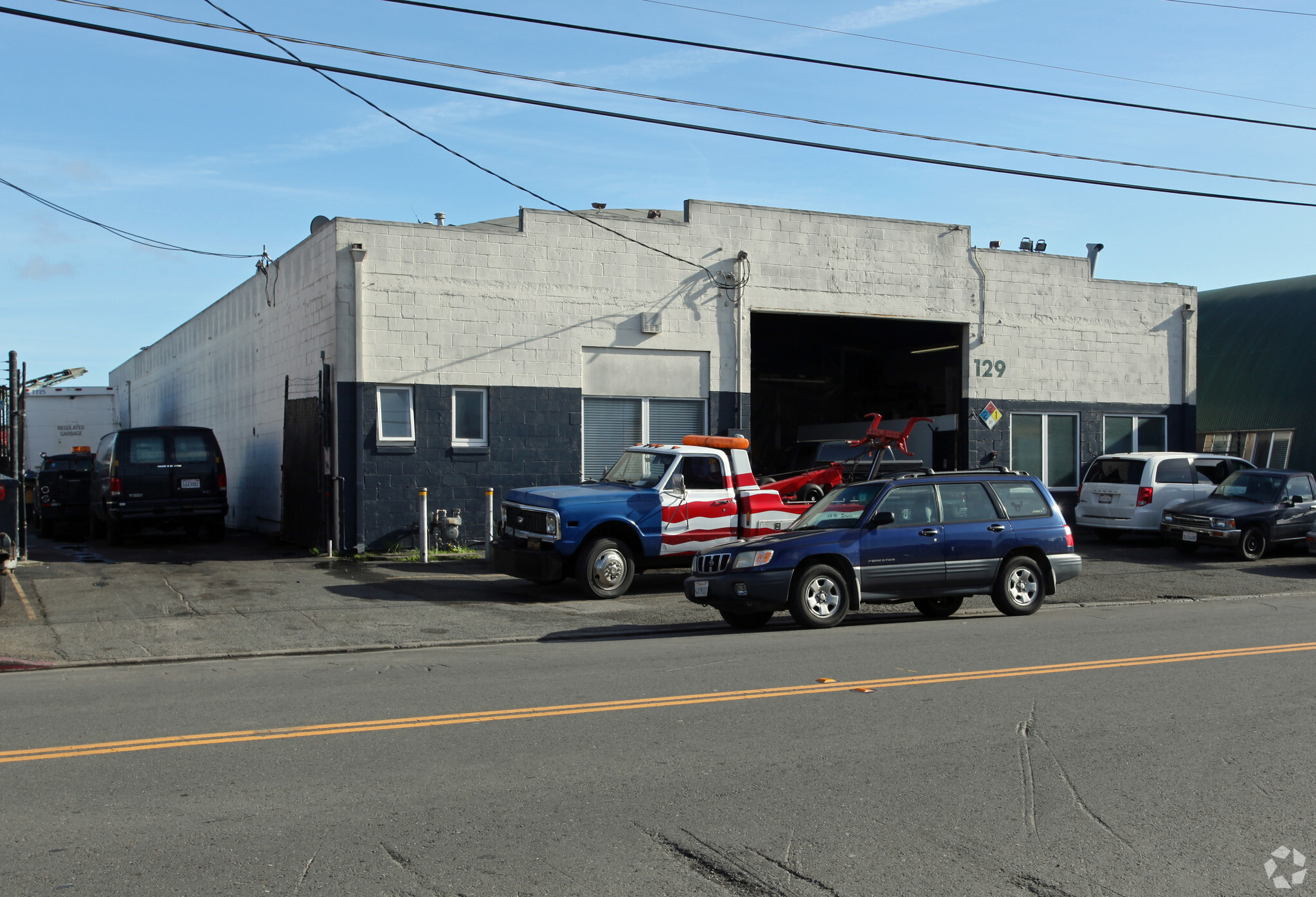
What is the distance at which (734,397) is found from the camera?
20.8 meters

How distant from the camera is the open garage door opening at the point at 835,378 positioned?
29.1 m

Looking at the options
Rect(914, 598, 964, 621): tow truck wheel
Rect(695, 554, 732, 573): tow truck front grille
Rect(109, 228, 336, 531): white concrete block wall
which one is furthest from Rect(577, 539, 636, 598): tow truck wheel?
Rect(109, 228, 336, 531): white concrete block wall

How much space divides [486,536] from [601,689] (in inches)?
429

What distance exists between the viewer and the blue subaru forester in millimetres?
11648

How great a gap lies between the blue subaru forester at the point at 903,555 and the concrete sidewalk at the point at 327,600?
972 millimetres

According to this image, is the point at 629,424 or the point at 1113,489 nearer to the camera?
the point at 629,424

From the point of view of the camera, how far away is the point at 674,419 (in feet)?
67.5

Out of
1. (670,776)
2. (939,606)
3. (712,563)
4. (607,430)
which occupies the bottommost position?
(939,606)

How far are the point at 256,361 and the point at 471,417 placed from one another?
295 inches

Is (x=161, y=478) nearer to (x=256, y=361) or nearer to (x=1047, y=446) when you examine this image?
(x=256, y=361)

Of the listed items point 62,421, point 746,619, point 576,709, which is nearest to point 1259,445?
point 746,619

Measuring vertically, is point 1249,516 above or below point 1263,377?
below

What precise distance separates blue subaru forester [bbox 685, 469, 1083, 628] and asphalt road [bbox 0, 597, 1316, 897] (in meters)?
1.90

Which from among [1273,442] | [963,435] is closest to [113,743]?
[963,435]
